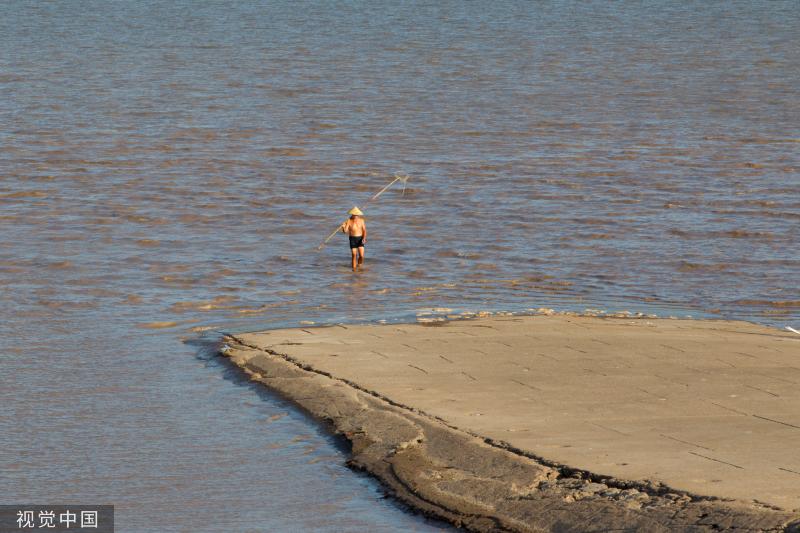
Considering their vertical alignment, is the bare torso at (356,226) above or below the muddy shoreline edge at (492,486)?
above

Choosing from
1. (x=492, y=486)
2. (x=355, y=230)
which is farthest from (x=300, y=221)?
(x=492, y=486)

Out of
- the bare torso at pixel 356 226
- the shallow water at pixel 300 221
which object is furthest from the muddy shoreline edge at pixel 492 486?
the bare torso at pixel 356 226

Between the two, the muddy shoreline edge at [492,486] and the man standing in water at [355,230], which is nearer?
the muddy shoreline edge at [492,486]

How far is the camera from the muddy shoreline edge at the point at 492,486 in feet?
39.4

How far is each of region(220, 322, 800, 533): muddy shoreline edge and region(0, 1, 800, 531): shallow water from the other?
0.36m

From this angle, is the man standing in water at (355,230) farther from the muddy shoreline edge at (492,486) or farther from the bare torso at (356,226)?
the muddy shoreline edge at (492,486)

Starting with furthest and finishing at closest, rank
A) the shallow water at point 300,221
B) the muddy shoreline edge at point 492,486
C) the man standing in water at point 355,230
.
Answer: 1. the man standing in water at point 355,230
2. the shallow water at point 300,221
3. the muddy shoreline edge at point 492,486

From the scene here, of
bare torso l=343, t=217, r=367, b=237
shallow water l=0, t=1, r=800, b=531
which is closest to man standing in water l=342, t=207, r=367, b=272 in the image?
bare torso l=343, t=217, r=367, b=237

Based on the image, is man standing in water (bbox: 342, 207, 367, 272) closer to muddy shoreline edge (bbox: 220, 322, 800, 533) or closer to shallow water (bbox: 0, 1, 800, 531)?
shallow water (bbox: 0, 1, 800, 531)

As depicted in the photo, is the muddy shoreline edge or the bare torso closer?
the muddy shoreline edge

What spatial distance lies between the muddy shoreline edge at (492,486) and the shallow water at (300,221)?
0.36 metres

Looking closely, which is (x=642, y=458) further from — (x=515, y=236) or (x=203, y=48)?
(x=203, y=48)

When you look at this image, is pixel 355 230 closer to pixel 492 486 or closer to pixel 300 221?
pixel 300 221

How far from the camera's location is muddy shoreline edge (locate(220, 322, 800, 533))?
39.4ft
